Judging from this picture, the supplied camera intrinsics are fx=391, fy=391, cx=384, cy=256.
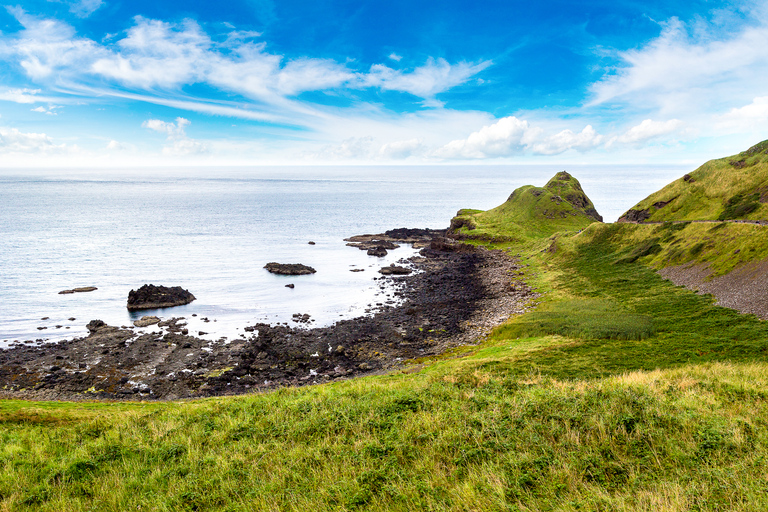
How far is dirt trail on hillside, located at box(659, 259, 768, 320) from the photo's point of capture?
44.9 m

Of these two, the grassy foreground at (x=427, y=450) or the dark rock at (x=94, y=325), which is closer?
the grassy foreground at (x=427, y=450)

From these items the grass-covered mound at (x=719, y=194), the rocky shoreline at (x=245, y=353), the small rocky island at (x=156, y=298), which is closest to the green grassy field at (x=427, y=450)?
the rocky shoreline at (x=245, y=353)

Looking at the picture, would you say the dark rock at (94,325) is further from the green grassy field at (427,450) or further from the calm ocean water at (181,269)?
the green grassy field at (427,450)

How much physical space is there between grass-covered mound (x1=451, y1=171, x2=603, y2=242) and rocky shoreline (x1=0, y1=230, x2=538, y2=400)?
63.3m

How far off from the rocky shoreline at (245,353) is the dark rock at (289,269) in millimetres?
29029

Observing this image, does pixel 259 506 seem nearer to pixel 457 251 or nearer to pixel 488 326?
pixel 488 326

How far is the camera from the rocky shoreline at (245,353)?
41.6m

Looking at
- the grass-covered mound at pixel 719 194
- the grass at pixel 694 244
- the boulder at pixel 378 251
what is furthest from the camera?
the boulder at pixel 378 251

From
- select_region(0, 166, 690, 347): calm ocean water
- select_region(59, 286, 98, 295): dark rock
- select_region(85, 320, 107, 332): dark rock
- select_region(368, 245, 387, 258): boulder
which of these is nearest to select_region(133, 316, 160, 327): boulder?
select_region(0, 166, 690, 347): calm ocean water

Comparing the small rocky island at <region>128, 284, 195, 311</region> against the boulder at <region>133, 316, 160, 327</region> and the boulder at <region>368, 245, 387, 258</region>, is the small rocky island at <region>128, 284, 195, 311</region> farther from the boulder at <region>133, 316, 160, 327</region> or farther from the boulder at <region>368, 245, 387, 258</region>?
the boulder at <region>368, 245, 387, 258</region>

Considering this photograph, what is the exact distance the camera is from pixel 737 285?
50.4m

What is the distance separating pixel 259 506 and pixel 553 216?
150 metres

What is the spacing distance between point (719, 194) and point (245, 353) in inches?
4218

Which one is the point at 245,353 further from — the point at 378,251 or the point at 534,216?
the point at 534,216
